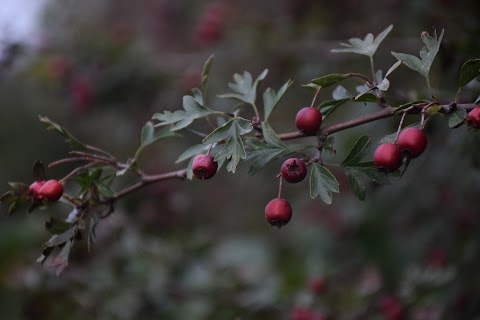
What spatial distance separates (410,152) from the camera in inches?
34.9

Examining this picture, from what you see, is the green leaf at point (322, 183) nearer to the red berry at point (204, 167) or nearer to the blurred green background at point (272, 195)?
the red berry at point (204, 167)

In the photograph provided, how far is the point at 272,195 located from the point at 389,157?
8.59 ft

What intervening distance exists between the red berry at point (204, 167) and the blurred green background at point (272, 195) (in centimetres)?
68

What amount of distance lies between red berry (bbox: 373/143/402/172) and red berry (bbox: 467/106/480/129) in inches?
4.6

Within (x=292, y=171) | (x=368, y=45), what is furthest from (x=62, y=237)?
(x=368, y=45)

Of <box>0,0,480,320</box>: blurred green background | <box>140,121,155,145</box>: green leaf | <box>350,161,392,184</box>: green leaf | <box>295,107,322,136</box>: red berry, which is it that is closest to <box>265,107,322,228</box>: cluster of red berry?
<box>295,107,322,136</box>: red berry

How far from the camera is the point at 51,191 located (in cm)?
101

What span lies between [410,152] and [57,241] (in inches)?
25.0

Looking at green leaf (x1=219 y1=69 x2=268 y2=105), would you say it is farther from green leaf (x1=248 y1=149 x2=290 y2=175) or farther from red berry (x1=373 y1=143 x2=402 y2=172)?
red berry (x1=373 y1=143 x2=402 y2=172)

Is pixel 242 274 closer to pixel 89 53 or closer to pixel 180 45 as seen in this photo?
pixel 89 53

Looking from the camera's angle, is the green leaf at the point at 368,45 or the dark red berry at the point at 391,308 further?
the dark red berry at the point at 391,308

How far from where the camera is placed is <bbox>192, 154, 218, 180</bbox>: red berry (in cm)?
97

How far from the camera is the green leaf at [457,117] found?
2.97 ft

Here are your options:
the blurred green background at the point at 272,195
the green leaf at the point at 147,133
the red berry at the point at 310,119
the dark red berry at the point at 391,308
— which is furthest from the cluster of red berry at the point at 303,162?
the dark red berry at the point at 391,308
